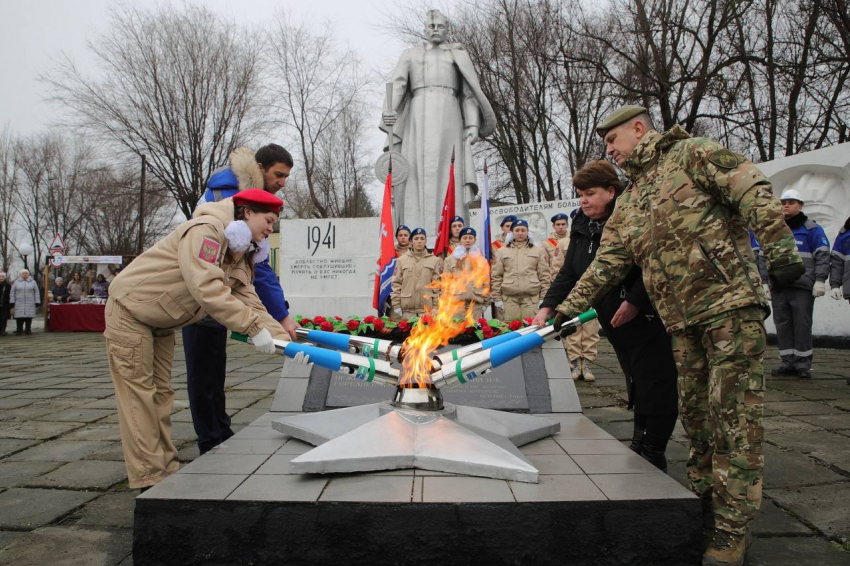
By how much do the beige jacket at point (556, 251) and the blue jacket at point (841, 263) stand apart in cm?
312

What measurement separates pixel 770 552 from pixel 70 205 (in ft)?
135

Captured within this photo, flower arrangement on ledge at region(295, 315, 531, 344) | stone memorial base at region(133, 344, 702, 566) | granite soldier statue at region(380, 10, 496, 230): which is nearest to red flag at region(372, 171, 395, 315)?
granite soldier statue at region(380, 10, 496, 230)

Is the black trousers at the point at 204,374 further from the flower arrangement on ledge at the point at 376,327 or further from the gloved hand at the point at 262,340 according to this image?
the flower arrangement on ledge at the point at 376,327

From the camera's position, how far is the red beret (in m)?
3.37

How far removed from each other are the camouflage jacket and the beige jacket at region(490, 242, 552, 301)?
4848mm

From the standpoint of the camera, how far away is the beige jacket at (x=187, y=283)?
3.06 m

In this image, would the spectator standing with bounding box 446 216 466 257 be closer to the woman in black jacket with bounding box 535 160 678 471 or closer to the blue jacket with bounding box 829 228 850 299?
the blue jacket with bounding box 829 228 850 299

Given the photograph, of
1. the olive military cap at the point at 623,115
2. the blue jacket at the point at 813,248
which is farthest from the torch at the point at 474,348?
the blue jacket at the point at 813,248

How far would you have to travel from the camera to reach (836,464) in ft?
12.6

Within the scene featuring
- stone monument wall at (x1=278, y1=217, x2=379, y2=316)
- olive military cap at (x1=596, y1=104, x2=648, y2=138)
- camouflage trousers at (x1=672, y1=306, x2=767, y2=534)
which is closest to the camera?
camouflage trousers at (x1=672, y1=306, x2=767, y2=534)

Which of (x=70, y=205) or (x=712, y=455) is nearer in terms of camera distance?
(x=712, y=455)

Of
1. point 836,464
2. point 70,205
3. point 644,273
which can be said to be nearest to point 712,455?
point 644,273

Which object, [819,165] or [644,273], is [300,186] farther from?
[644,273]

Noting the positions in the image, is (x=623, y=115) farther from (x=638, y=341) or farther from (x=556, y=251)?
(x=556, y=251)
